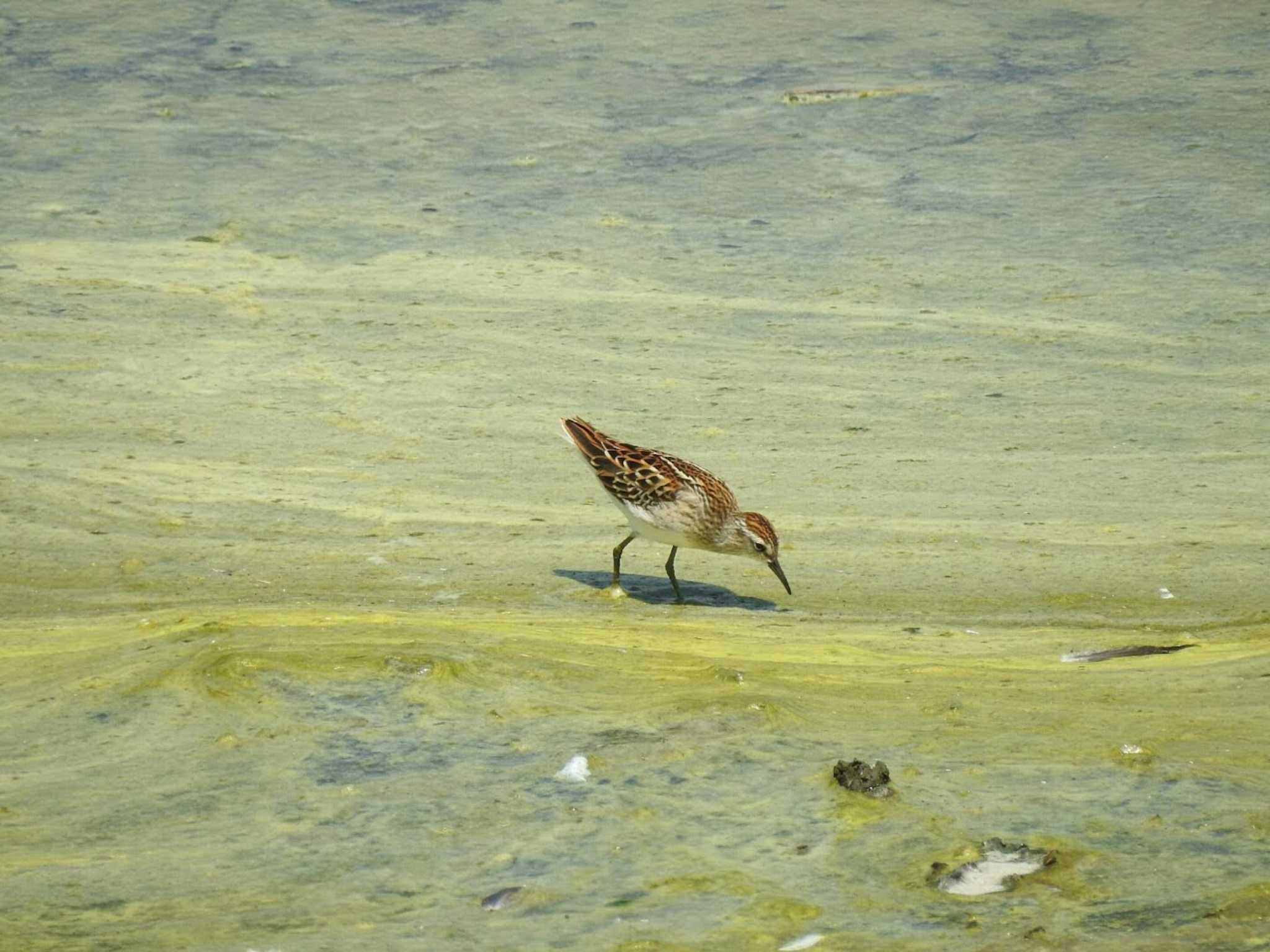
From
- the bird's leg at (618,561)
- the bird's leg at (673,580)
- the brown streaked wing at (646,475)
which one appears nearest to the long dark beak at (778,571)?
the brown streaked wing at (646,475)

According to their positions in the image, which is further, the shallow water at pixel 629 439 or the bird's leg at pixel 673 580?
the bird's leg at pixel 673 580

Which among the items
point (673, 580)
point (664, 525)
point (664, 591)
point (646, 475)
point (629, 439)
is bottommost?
point (664, 591)

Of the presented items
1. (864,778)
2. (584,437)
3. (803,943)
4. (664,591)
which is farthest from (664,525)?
(803,943)

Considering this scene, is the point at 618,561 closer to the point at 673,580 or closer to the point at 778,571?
the point at 673,580

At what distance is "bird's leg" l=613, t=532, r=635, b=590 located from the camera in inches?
279

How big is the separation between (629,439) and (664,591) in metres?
1.29

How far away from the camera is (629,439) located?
Answer: 8.47 metres

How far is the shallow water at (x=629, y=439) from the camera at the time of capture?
14.8 ft

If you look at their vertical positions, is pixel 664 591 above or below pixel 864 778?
below

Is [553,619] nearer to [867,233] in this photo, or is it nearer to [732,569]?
[732,569]

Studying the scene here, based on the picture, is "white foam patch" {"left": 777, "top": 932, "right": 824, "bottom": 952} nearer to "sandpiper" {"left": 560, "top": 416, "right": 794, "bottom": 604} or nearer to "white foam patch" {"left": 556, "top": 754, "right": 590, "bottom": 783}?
"white foam patch" {"left": 556, "top": 754, "right": 590, "bottom": 783}

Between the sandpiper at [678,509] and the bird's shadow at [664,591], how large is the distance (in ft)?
0.21

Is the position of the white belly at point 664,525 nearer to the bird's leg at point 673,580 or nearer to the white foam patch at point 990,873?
the bird's leg at point 673,580

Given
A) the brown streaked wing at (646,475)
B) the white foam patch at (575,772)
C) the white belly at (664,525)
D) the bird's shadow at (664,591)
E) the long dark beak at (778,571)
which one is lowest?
the bird's shadow at (664,591)
